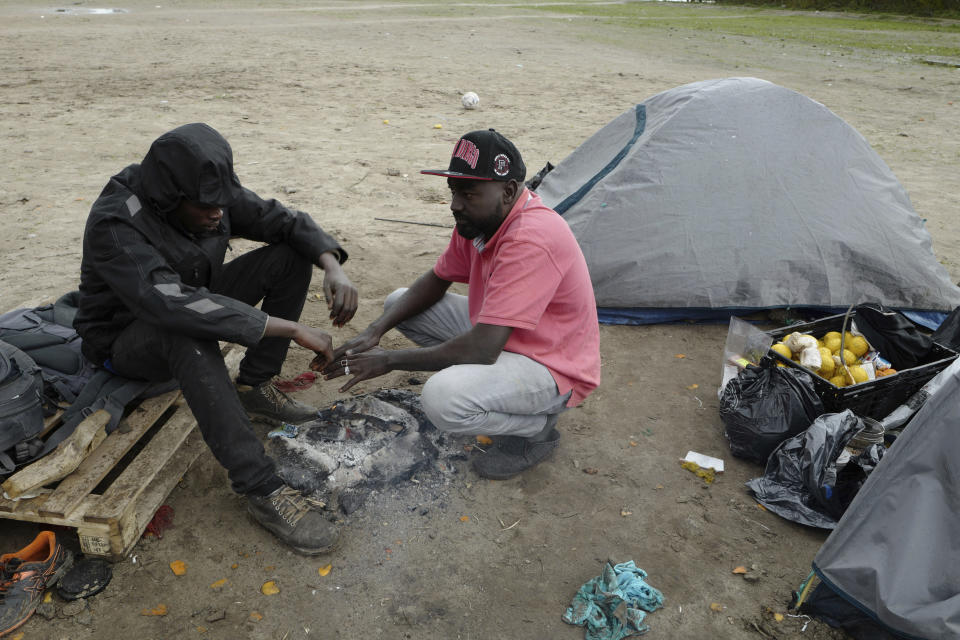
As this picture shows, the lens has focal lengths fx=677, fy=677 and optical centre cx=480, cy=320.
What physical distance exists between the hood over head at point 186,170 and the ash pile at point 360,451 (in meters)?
1.27

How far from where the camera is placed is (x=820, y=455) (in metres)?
3.04

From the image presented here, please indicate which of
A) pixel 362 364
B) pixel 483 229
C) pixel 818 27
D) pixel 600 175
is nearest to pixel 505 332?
pixel 483 229

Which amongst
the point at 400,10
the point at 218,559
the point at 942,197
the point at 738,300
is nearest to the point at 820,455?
the point at 738,300

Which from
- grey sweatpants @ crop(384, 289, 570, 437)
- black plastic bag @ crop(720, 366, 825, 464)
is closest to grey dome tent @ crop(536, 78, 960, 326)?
black plastic bag @ crop(720, 366, 825, 464)

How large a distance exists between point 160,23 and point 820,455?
21.4 metres

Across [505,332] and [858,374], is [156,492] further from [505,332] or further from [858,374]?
[858,374]

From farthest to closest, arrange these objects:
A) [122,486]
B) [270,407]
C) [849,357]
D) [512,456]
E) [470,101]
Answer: [470,101], [849,357], [270,407], [512,456], [122,486]

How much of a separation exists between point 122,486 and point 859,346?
12.5ft

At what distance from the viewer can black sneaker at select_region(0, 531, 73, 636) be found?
7.97ft

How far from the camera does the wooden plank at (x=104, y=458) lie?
260 centimetres

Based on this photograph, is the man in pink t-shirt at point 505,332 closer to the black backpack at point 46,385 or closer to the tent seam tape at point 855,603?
the black backpack at point 46,385

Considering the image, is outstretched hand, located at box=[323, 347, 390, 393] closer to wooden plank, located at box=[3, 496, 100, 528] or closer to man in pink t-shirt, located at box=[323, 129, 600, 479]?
man in pink t-shirt, located at box=[323, 129, 600, 479]

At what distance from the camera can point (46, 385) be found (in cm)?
303

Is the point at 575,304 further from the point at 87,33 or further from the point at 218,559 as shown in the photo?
the point at 87,33
